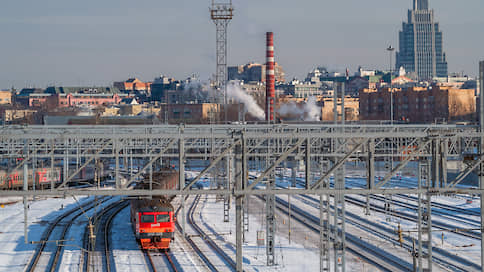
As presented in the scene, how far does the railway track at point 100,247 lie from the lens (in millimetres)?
25391

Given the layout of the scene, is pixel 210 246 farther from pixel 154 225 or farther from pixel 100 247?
pixel 100 247

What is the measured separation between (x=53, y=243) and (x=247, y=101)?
70840 mm

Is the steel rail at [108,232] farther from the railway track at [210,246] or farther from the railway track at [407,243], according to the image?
the railway track at [407,243]

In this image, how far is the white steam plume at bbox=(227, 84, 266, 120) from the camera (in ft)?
320

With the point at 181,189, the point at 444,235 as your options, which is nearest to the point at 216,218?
the point at 444,235

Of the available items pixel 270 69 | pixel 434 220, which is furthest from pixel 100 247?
pixel 270 69

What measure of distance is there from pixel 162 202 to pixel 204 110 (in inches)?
2673

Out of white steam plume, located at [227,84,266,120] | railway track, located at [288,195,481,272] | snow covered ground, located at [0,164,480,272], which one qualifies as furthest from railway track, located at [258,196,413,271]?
white steam plume, located at [227,84,266,120]

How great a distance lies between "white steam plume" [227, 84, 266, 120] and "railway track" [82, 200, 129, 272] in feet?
189

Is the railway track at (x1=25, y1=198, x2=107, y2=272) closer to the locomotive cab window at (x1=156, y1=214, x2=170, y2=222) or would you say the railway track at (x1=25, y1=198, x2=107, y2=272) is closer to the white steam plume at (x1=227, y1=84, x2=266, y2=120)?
the locomotive cab window at (x1=156, y1=214, x2=170, y2=222)

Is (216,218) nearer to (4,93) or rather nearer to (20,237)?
(20,237)

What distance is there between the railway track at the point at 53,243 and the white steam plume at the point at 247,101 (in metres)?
57.5

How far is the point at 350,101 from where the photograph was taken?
113 m

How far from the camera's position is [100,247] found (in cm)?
2916
